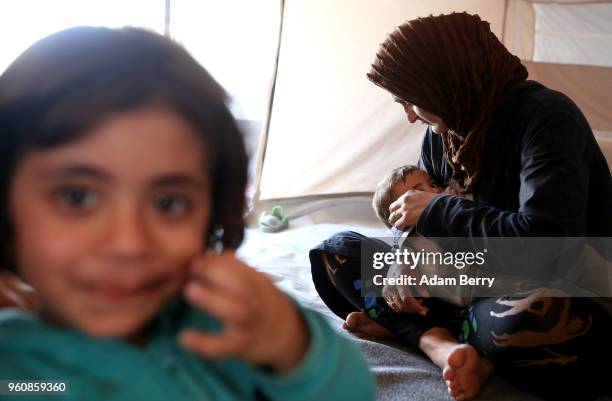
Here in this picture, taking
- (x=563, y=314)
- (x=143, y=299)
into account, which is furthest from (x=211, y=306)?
(x=563, y=314)

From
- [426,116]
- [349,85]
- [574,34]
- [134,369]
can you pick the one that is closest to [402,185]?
[426,116]

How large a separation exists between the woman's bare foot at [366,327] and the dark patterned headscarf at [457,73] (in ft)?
1.12

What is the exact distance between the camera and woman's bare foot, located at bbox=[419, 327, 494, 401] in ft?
3.18

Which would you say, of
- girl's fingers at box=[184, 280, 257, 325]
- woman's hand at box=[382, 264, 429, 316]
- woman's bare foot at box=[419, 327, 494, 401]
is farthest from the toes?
girl's fingers at box=[184, 280, 257, 325]

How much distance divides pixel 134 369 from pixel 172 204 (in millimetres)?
135

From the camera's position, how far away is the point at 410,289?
1.14 meters

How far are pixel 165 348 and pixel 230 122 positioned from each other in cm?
21

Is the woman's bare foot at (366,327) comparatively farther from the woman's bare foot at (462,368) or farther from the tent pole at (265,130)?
the tent pole at (265,130)

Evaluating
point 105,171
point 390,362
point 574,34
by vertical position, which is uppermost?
point 574,34

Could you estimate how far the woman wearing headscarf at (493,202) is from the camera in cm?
95

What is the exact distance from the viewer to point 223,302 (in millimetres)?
411

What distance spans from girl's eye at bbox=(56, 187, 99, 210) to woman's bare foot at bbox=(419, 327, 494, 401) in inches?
29.2

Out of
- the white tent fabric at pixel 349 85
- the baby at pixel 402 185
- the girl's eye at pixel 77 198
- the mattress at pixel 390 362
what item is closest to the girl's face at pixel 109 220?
the girl's eye at pixel 77 198

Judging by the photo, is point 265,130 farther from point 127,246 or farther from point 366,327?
point 127,246
